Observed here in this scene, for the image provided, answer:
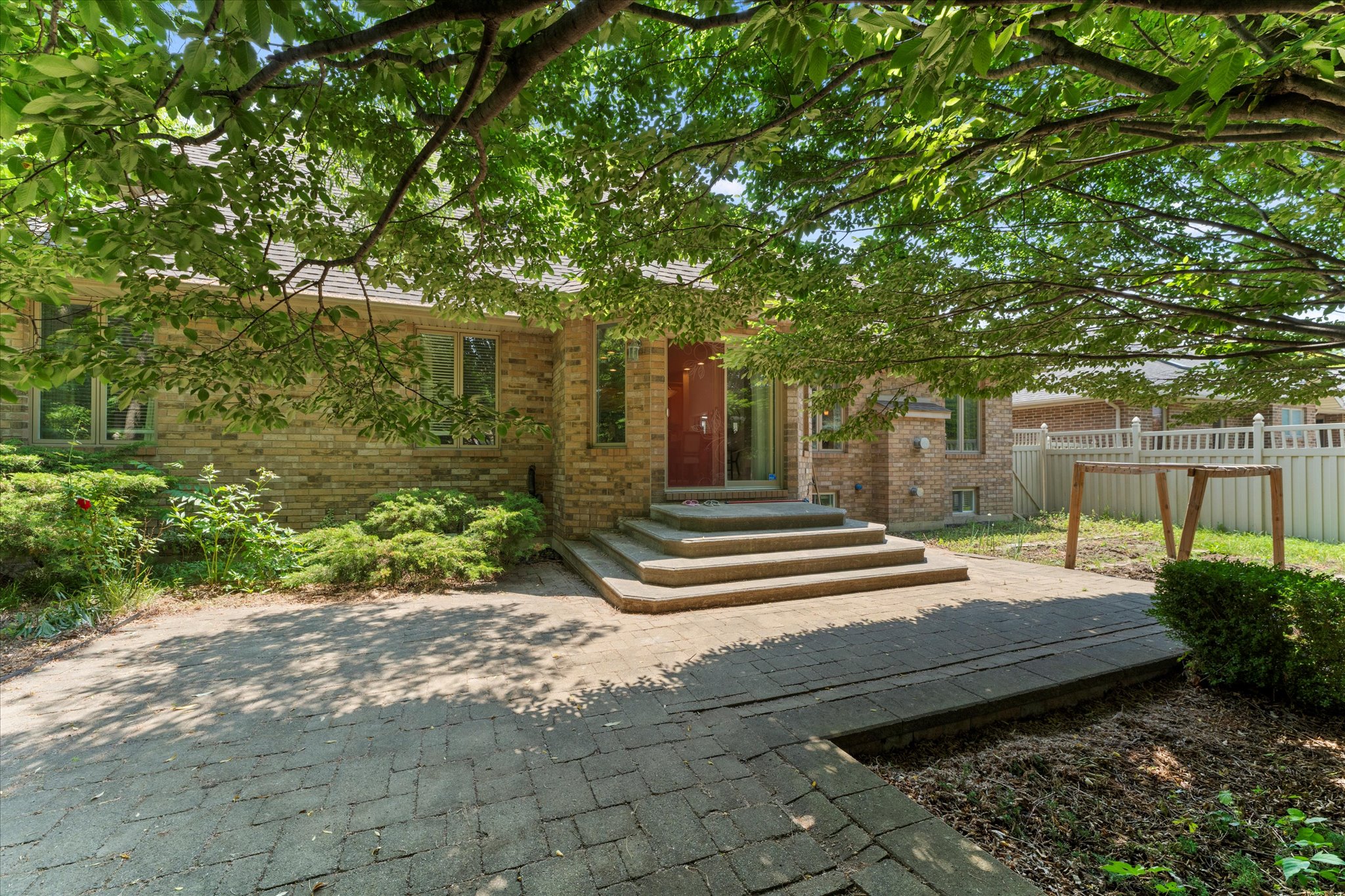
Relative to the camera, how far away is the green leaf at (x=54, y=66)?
1.37m

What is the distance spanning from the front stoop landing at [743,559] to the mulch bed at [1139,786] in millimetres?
2483

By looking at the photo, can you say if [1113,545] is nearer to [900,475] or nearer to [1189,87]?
[900,475]

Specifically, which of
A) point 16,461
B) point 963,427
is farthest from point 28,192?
point 963,427

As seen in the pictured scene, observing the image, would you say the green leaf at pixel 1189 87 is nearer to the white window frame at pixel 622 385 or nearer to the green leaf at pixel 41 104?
the green leaf at pixel 41 104

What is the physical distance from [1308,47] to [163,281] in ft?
15.5

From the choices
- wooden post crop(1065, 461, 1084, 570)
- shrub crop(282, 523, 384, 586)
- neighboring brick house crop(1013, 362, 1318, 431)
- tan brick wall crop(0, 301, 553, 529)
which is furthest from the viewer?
neighboring brick house crop(1013, 362, 1318, 431)

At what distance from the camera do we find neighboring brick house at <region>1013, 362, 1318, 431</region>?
46.4 feet

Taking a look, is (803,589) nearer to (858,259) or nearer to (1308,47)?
(858,259)

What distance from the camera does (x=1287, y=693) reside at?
11.1ft

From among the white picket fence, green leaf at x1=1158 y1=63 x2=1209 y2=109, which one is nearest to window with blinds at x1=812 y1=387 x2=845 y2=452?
the white picket fence

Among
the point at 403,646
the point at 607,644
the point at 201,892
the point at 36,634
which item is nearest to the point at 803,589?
the point at 607,644

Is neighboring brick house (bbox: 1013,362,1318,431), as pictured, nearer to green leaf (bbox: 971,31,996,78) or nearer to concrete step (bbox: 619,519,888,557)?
concrete step (bbox: 619,519,888,557)

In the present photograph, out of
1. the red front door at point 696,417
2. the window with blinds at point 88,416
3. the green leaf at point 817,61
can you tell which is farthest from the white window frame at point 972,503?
the window with blinds at point 88,416

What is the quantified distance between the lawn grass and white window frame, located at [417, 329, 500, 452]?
25.3ft
